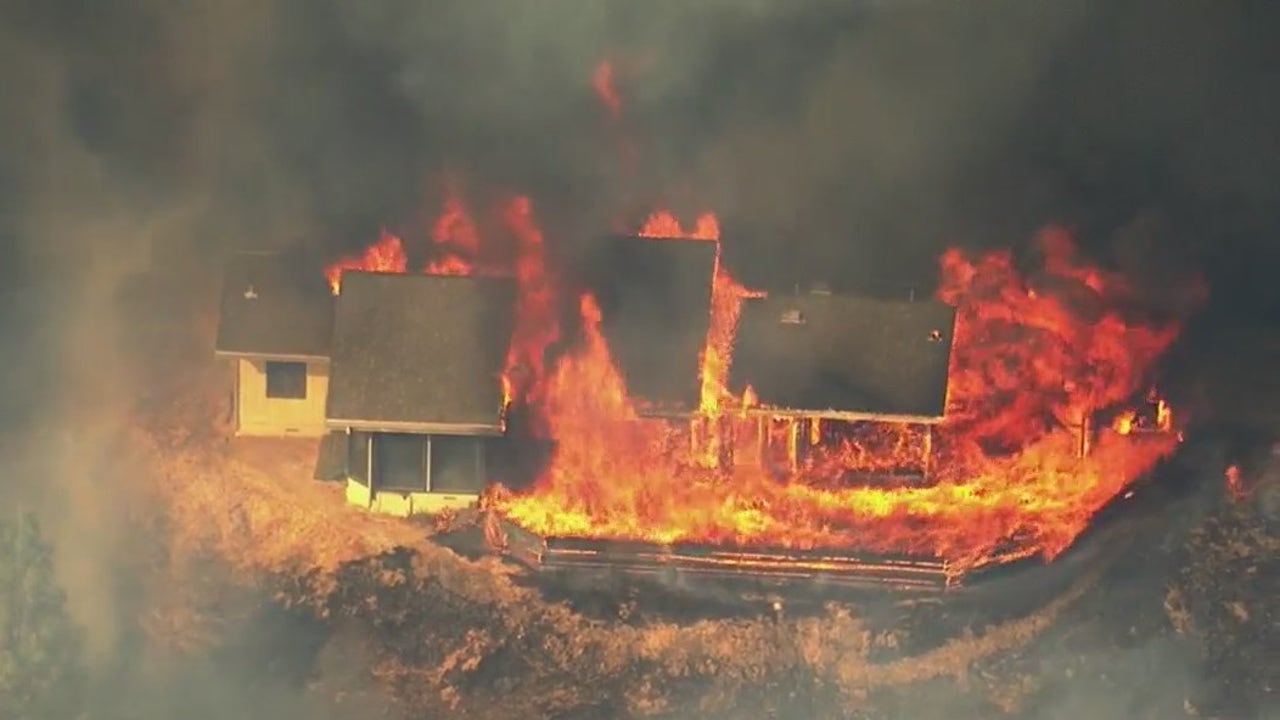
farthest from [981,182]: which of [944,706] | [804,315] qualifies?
[944,706]

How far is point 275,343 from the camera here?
38.0 feet

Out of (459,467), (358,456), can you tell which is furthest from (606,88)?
(358,456)

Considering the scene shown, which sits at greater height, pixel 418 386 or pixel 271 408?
pixel 418 386

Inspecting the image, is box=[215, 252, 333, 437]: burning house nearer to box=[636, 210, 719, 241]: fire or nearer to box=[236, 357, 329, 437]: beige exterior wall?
box=[236, 357, 329, 437]: beige exterior wall

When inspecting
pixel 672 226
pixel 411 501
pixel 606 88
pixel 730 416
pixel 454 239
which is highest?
pixel 606 88

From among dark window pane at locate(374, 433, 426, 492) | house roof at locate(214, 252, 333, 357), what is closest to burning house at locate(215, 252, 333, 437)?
house roof at locate(214, 252, 333, 357)

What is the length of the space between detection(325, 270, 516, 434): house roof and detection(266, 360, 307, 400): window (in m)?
0.58

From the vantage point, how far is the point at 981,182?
1234 centimetres

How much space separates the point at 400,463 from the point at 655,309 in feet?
9.85

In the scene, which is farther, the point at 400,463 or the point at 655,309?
the point at 655,309

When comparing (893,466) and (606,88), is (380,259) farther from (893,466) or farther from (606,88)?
(893,466)

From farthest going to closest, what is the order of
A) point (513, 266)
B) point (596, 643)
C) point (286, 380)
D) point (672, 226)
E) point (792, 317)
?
point (672, 226) < point (513, 266) < point (286, 380) < point (792, 317) < point (596, 643)

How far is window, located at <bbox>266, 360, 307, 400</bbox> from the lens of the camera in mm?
11711

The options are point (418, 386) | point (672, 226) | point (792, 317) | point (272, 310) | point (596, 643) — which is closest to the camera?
point (596, 643)
